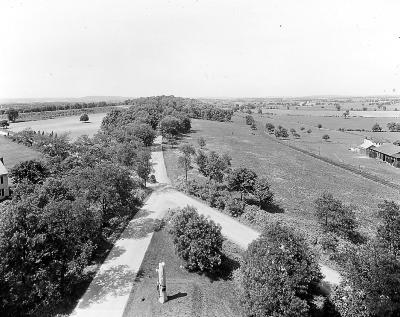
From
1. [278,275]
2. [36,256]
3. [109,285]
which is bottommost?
[109,285]

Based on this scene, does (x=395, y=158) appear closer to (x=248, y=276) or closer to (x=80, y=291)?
(x=248, y=276)

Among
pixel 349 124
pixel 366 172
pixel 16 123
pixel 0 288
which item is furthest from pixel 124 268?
pixel 349 124

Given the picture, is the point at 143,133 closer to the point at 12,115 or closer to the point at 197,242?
the point at 197,242

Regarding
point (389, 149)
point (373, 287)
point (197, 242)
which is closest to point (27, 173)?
point (197, 242)

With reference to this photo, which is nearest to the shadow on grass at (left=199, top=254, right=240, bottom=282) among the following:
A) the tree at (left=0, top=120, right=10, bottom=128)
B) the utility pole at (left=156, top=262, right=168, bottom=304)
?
the utility pole at (left=156, top=262, right=168, bottom=304)

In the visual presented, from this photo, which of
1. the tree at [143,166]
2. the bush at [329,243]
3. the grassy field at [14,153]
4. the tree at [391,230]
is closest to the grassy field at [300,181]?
the bush at [329,243]

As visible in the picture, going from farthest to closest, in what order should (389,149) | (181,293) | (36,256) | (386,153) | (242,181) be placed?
(389,149)
(386,153)
(242,181)
(181,293)
(36,256)

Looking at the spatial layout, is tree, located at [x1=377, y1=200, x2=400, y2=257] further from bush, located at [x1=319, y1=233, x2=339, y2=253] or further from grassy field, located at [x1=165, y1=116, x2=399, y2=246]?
grassy field, located at [x1=165, y1=116, x2=399, y2=246]

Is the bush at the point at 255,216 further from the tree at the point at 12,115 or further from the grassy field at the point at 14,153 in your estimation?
the tree at the point at 12,115
